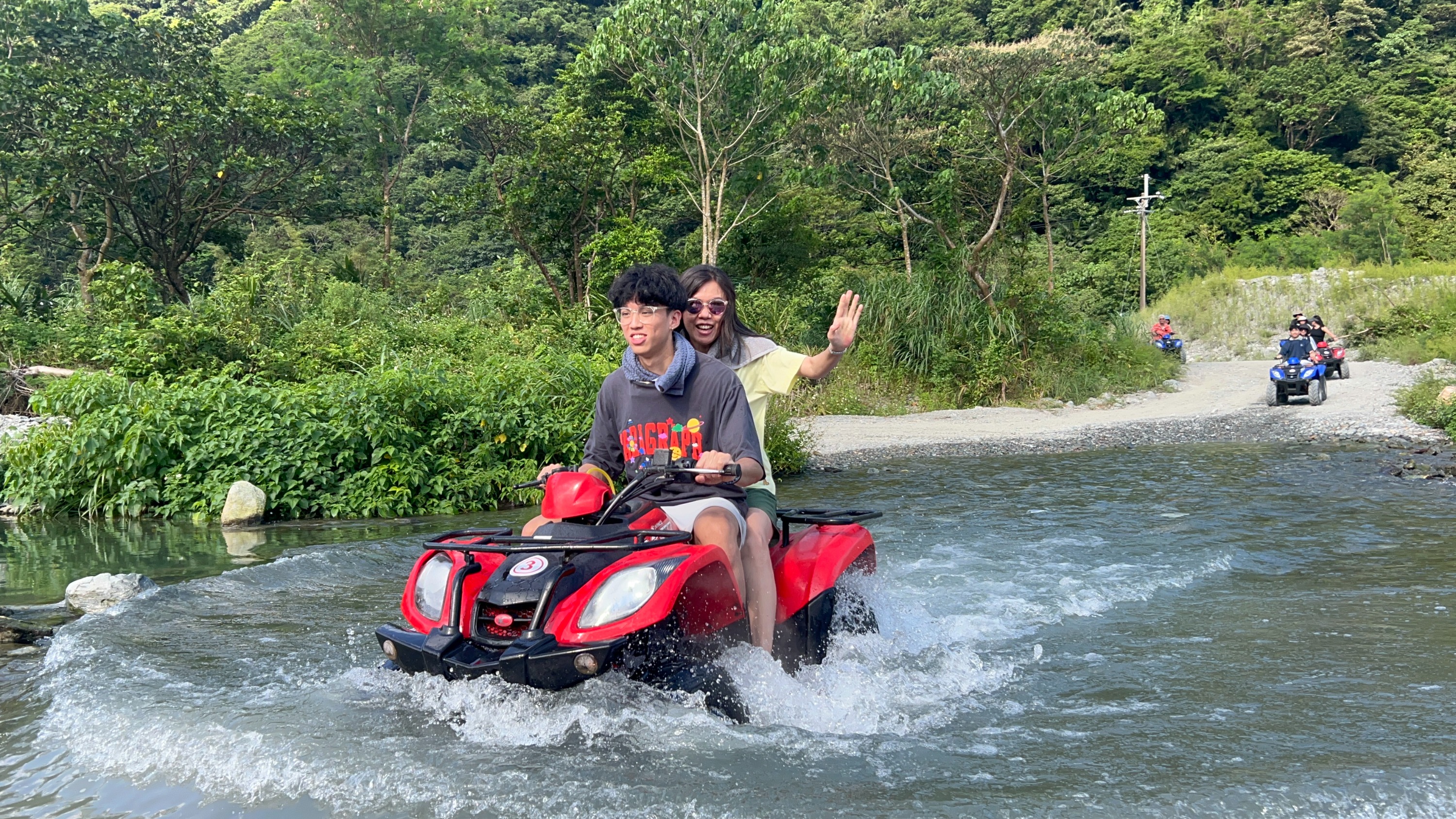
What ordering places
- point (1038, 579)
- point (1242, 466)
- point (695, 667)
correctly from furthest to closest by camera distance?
point (1242, 466), point (1038, 579), point (695, 667)

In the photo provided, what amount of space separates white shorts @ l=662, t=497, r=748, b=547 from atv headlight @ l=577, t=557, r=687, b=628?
42cm

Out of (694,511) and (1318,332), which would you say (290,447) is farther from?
(1318,332)

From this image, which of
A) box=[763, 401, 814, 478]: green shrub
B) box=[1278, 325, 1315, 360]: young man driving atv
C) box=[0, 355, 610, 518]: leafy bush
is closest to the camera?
box=[0, 355, 610, 518]: leafy bush

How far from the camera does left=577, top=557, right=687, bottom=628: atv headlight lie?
3.31 m

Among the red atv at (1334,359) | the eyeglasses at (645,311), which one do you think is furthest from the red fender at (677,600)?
the red atv at (1334,359)

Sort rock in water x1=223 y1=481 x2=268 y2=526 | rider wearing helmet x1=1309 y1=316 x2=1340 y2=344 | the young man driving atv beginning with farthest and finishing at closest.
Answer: rider wearing helmet x1=1309 y1=316 x2=1340 y2=344 → the young man driving atv → rock in water x1=223 y1=481 x2=268 y2=526

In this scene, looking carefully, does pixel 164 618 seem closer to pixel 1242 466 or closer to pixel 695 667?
pixel 695 667

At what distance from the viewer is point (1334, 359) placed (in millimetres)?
22375

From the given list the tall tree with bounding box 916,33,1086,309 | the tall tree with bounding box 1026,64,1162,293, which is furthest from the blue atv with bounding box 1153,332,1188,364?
the tall tree with bounding box 916,33,1086,309

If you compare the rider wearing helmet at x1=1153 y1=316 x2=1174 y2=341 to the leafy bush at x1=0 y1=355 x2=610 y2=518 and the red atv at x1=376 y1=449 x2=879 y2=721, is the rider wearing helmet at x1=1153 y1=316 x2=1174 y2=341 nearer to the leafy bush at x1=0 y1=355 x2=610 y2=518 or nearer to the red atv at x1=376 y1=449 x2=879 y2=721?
the leafy bush at x1=0 y1=355 x2=610 y2=518

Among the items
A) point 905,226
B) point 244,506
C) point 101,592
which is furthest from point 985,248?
point 101,592

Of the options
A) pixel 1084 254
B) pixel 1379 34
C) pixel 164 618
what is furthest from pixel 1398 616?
pixel 1379 34

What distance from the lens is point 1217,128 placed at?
50.1 metres

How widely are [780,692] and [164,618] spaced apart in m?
3.74
